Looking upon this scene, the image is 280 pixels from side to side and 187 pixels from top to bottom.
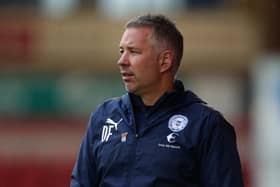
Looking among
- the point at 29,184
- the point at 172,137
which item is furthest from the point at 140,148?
the point at 29,184

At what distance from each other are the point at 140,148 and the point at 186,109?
11.5 inches

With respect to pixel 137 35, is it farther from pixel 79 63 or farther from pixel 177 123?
pixel 79 63

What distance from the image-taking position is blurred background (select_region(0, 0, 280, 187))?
18328 mm

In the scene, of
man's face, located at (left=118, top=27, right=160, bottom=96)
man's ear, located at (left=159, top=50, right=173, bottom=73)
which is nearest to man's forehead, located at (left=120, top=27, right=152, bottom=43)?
man's face, located at (left=118, top=27, right=160, bottom=96)

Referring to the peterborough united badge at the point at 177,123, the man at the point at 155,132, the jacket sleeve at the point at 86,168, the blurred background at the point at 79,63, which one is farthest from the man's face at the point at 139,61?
the blurred background at the point at 79,63

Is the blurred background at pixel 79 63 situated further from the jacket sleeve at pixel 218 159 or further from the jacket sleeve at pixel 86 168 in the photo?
the jacket sleeve at pixel 218 159

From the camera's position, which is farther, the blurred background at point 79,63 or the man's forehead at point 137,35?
the blurred background at point 79,63

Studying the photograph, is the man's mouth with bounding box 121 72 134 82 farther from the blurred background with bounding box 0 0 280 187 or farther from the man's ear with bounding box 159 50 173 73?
the blurred background with bounding box 0 0 280 187

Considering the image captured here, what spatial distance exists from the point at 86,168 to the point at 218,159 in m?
0.61

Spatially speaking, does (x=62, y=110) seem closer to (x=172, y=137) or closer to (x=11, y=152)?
(x=11, y=152)

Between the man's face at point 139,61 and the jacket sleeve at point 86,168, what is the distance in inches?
11.6

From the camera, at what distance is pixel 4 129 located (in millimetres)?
18688

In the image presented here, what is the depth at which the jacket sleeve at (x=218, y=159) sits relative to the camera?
562cm

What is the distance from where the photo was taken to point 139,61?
5730 millimetres
